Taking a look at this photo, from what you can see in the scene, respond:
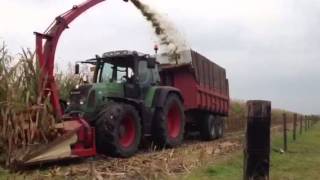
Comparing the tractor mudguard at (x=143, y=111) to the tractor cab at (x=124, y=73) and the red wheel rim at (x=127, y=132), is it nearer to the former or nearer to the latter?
the tractor cab at (x=124, y=73)

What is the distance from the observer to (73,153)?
37.0ft

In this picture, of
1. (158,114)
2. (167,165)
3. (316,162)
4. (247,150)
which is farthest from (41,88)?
(247,150)

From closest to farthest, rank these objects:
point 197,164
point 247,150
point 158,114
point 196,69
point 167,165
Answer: point 247,150 < point 167,165 < point 197,164 < point 158,114 < point 196,69

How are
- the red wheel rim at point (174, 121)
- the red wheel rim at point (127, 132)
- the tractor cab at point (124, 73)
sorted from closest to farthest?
the red wheel rim at point (127, 132), the tractor cab at point (124, 73), the red wheel rim at point (174, 121)

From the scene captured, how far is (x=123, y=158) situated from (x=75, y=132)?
1.56 meters

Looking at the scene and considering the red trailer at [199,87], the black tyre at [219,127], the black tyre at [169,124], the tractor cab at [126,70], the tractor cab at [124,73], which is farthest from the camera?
the black tyre at [219,127]

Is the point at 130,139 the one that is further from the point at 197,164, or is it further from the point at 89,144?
the point at 197,164

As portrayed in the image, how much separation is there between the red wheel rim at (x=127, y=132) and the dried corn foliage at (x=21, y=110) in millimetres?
2155

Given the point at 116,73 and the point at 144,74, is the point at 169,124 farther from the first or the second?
the point at 116,73

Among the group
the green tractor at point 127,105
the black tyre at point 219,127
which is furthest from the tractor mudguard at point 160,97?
the black tyre at point 219,127

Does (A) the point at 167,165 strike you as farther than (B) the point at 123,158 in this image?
No

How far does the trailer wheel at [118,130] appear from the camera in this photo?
1232 cm

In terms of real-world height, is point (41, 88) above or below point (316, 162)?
above

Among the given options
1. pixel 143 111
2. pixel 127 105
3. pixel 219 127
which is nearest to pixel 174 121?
pixel 143 111
